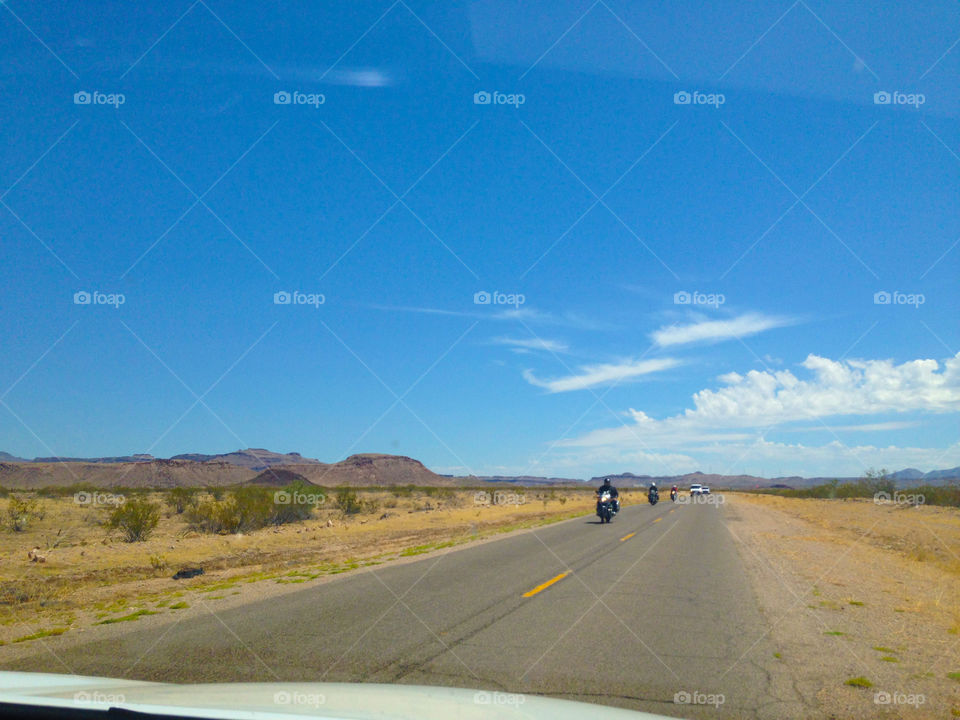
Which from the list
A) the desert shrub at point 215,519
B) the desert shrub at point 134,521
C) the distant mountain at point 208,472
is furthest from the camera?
the distant mountain at point 208,472

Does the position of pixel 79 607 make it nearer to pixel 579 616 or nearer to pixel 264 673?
pixel 264 673

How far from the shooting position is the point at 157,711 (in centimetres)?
338

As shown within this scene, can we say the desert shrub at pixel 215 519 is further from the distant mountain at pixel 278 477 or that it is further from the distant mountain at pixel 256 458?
the distant mountain at pixel 256 458

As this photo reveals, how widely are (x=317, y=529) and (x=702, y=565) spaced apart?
20.5 m

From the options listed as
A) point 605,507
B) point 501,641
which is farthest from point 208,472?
point 501,641

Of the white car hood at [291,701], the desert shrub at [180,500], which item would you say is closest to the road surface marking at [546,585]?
the white car hood at [291,701]

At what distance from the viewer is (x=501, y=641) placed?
800 cm

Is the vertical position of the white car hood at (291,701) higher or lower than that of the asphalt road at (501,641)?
higher

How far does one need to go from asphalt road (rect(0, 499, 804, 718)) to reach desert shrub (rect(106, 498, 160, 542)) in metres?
14.6

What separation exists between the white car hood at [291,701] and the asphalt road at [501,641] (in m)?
1.85

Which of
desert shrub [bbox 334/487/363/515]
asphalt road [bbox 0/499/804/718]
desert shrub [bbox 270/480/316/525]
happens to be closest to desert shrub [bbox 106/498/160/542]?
desert shrub [bbox 270/480/316/525]

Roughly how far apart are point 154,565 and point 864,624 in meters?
15.2

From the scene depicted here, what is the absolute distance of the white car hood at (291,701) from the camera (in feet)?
11.5

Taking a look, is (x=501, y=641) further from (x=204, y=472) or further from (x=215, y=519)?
(x=204, y=472)
